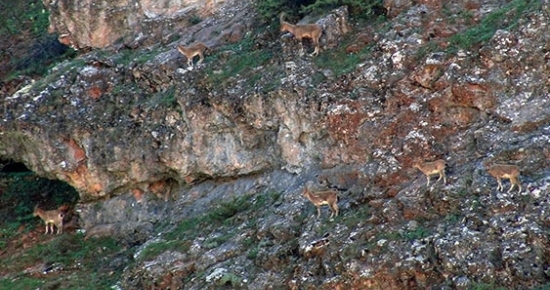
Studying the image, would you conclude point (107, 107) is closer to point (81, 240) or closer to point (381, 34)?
point (81, 240)

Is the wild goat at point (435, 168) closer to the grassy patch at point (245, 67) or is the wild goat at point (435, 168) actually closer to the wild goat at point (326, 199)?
the wild goat at point (326, 199)

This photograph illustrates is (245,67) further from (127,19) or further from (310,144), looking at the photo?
(127,19)

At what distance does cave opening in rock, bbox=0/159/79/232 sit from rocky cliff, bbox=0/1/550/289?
245 cm

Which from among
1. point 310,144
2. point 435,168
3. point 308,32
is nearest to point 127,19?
point 308,32

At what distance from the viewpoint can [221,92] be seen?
23203 millimetres

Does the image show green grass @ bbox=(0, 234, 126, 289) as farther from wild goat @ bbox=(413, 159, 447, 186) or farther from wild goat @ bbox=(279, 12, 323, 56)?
wild goat @ bbox=(413, 159, 447, 186)

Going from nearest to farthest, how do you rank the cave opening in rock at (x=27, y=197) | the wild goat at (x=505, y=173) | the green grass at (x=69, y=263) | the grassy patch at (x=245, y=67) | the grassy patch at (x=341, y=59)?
1. the wild goat at (x=505, y=173)
2. the grassy patch at (x=341, y=59)
3. the green grass at (x=69, y=263)
4. the grassy patch at (x=245, y=67)
5. the cave opening in rock at (x=27, y=197)

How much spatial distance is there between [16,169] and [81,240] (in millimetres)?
9117

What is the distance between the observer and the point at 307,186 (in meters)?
20.9

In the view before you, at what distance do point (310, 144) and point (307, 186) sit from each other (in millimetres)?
1285

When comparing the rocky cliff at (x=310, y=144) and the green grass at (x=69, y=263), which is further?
the green grass at (x=69, y=263)

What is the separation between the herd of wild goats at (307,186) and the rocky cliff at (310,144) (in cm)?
28

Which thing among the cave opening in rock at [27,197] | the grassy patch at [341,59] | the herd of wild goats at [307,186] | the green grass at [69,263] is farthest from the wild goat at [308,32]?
the cave opening in rock at [27,197]

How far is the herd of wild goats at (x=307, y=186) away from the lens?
1756 centimetres
